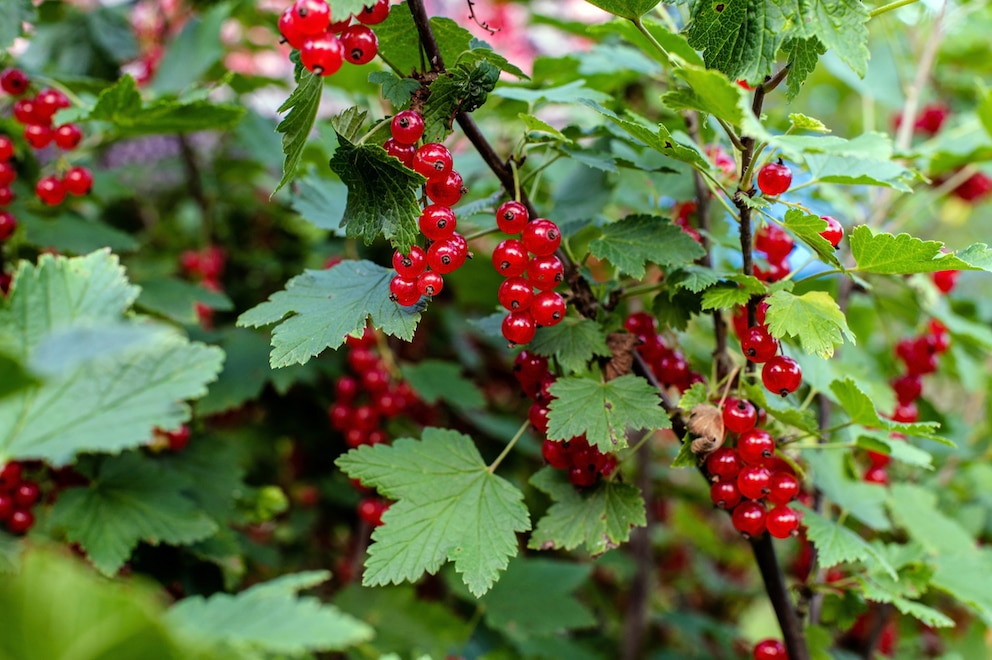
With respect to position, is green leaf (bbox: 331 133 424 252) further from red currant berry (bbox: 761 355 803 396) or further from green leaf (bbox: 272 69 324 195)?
red currant berry (bbox: 761 355 803 396)

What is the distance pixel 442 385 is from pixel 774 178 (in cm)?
67

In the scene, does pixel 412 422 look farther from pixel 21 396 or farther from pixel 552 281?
pixel 21 396

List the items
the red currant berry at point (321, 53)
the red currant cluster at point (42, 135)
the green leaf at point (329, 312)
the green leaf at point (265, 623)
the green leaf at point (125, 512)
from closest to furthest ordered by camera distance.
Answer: the green leaf at point (265, 623), the red currant berry at point (321, 53), the green leaf at point (329, 312), the green leaf at point (125, 512), the red currant cluster at point (42, 135)

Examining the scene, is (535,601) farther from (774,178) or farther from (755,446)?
(774,178)

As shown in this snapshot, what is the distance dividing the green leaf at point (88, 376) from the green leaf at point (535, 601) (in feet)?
2.62

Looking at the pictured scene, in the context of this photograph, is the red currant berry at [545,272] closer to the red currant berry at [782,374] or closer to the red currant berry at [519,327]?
the red currant berry at [519,327]

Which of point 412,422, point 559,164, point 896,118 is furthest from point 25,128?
point 896,118

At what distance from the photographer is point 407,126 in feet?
2.36

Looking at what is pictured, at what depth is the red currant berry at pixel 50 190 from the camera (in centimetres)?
109

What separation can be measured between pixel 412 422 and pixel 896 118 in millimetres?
1694

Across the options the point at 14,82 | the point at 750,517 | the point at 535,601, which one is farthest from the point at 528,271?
the point at 14,82

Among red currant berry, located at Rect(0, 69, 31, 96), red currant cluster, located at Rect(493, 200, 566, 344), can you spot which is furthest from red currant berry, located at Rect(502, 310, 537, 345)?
red currant berry, located at Rect(0, 69, 31, 96)

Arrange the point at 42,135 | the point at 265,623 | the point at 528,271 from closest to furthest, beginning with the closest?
the point at 265,623
the point at 528,271
the point at 42,135

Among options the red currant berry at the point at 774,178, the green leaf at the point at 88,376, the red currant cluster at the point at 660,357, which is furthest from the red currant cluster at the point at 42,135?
the red currant berry at the point at 774,178
